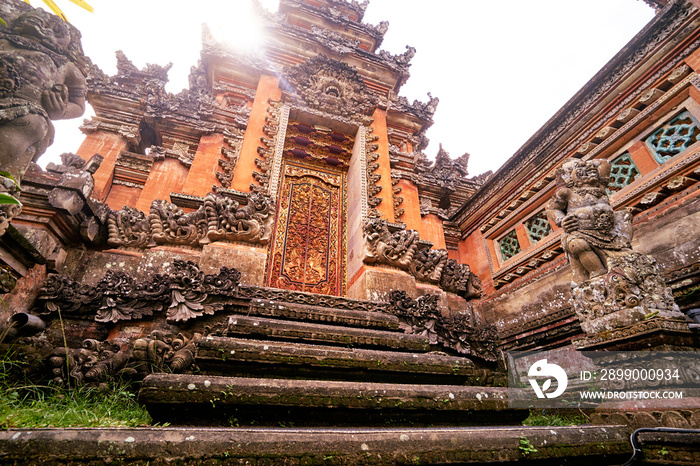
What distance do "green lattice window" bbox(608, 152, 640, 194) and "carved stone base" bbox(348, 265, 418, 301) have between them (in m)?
3.47

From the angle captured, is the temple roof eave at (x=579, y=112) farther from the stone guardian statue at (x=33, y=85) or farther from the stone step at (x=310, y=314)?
the stone guardian statue at (x=33, y=85)

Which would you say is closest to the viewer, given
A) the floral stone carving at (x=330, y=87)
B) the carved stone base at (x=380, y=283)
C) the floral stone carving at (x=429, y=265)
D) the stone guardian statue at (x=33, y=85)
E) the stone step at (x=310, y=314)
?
the stone guardian statue at (x=33, y=85)

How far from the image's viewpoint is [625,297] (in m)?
2.83

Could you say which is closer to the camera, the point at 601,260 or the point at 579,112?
the point at 601,260

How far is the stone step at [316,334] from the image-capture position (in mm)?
3027

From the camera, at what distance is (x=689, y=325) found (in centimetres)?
257

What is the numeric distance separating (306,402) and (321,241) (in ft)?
15.7

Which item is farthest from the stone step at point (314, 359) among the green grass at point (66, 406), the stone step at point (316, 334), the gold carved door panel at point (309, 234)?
the gold carved door panel at point (309, 234)

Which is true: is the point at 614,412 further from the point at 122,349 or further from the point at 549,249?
the point at 122,349

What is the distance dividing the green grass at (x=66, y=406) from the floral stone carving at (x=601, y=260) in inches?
152

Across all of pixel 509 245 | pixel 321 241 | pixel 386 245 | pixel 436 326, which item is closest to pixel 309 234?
pixel 321 241

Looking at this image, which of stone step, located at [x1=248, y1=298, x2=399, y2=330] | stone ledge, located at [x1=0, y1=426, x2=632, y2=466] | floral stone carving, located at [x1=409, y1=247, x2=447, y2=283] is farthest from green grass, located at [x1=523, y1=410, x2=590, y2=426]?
floral stone carving, located at [x1=409, y1=247, x2=447, y2=283]

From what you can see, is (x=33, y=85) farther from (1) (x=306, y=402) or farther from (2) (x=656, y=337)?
(2) (x=656, y=337)

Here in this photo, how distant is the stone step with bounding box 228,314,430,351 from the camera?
3027 mm
